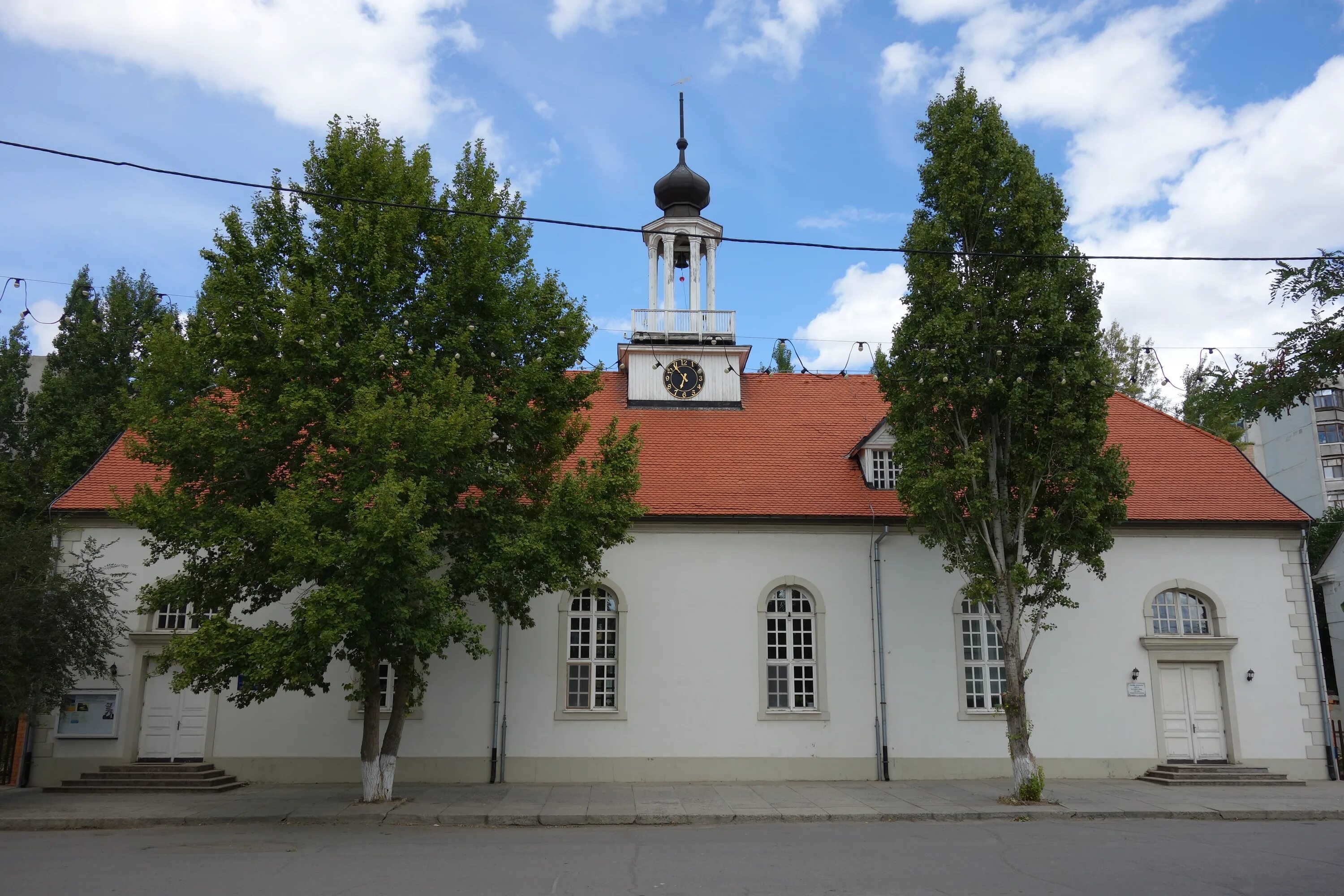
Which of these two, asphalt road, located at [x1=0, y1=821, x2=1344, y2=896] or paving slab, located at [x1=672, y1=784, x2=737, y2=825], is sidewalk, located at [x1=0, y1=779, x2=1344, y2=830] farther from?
asphalt road, located at [x1=0, y1=821, x2=1344, y2=896]

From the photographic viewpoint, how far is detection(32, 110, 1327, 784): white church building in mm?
18156

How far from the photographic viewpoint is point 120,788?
17219 mm

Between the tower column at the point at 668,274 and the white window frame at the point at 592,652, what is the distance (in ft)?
25.6

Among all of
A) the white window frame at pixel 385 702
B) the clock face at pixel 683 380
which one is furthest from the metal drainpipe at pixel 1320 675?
the white window frame at pixel 385 702


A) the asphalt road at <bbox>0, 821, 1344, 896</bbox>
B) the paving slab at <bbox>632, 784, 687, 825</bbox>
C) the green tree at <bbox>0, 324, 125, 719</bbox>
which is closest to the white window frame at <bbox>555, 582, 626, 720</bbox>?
the paving slab at <bbox>632, 784, 687, 825</bbox>

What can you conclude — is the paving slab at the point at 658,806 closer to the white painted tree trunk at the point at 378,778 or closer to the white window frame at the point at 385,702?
the white painted tree trunk at the point at 378,778

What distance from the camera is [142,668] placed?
1856cm

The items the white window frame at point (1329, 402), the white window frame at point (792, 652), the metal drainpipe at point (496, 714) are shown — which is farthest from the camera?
the white window frame at point (1329, 402)

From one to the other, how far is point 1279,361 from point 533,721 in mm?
13685

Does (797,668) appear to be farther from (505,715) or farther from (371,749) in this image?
(371,749)

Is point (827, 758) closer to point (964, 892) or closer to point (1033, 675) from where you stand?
point (1033, 675)

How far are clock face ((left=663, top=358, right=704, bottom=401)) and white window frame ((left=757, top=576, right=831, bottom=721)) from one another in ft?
19.9

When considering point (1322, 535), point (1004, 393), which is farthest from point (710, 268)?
point (1322, 535)

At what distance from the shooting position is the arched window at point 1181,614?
1947 centimetres
